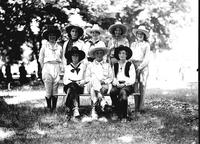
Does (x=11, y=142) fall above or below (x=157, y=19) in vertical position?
below

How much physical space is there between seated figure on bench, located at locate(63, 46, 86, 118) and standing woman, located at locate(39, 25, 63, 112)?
1.93 ft

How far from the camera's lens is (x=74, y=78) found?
7570 millimetres

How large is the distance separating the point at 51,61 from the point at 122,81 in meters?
1.96

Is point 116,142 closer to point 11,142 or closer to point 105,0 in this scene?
point 11,142

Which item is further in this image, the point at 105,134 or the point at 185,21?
the point at 185,21

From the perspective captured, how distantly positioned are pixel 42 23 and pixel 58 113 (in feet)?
49.1

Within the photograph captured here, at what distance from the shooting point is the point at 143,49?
8148 millimetres

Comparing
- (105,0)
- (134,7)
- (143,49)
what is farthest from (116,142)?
(134,7)

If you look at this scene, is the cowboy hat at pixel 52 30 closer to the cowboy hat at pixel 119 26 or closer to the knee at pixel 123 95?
the cowboy hat at pixel 119 26

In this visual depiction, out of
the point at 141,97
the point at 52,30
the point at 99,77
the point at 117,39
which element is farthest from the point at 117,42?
the point at 52,30

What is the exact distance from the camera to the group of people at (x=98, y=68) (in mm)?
7348

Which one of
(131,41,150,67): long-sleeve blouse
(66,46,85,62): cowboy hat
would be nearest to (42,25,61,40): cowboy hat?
(66,46,85,62): cowboy hat

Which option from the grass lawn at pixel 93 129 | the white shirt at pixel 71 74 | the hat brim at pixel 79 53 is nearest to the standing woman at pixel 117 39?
the hat brim at pixel 79 53

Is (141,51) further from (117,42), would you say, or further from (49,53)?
(49,53)
